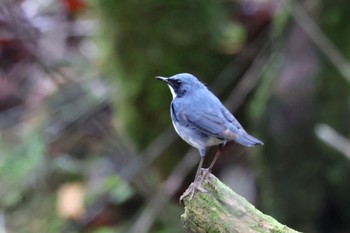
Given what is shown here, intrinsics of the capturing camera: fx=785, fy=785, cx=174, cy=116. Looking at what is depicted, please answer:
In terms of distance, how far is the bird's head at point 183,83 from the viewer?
289cm

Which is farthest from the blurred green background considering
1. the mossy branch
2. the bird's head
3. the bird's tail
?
the mossy branch

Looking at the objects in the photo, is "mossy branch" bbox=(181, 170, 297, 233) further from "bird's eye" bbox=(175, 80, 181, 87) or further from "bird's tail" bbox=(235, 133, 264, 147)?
"bird's eye" bbox=(175, 80, 181, 87)

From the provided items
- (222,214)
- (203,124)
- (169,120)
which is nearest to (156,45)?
(169,120)

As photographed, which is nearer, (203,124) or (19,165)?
(203,124)

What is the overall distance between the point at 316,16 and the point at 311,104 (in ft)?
1.94

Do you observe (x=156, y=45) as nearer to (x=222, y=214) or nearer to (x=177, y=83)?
(x=177, y=83)

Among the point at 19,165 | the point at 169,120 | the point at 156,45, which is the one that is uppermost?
the point at 156,45

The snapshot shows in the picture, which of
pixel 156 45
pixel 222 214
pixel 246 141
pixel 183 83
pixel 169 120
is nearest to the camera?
pixel 222 214

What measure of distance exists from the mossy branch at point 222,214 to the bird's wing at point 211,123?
0.51ft

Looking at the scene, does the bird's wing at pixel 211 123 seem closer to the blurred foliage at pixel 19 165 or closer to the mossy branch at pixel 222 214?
the mossy branch at pixel 222 214

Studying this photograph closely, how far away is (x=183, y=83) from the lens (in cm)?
292

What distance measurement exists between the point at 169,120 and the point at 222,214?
2680mm

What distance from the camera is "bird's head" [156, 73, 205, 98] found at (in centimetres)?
289

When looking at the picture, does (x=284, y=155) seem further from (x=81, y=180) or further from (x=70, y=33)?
(x=70, y=33)
